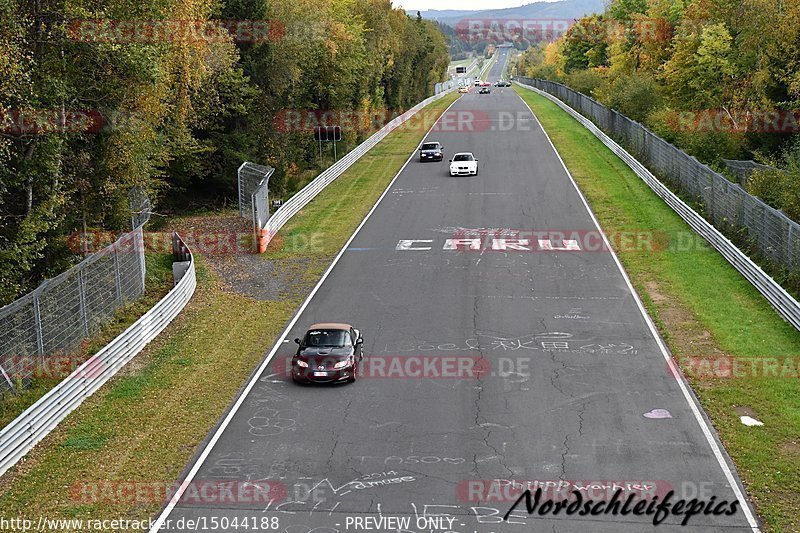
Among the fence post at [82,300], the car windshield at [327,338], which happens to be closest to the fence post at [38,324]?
the fence post at [82,300]

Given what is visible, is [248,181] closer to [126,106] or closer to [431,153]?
[126,106]

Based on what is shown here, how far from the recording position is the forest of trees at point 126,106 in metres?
24.0

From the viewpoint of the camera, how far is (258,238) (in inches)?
1417

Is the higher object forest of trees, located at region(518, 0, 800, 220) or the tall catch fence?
forest of trees, located at region(518, 0, 800, 220)

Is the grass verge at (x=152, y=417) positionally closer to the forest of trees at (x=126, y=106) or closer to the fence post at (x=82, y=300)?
the fence post at (x=82, y=300)

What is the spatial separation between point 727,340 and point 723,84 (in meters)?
42.8

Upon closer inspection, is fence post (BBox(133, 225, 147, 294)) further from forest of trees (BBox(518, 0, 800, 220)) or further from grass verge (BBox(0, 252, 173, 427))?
forest of trees (BBox(518, 0, 800, 220))

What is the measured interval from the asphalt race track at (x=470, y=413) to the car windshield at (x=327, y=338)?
1.07m

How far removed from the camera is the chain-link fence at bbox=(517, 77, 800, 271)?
28500 millimetres

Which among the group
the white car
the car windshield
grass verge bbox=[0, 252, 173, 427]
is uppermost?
the white car

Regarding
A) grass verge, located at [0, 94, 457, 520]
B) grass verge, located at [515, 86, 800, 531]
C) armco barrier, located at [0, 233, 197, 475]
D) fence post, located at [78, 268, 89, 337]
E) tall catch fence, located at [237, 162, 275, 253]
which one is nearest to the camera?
grass verge, located at [0, 94, 457, 520]

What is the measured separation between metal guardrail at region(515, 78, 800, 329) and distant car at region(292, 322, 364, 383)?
12.6 m

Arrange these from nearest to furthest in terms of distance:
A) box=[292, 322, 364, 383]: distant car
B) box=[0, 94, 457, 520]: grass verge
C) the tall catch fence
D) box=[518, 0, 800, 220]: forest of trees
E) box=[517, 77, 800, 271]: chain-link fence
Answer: box=[0, 94, 457, 520]: grass verge
box=[292, 322, 364, 383]: distant car
box=[517, 77, 800, 271]: chain-link fence
the tall catch fence
box=[518, 0, 800, 220]: forest of trees

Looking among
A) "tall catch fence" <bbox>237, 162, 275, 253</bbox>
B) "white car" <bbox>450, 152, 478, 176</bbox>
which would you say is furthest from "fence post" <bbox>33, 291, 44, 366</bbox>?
"white car" <bbox>450, 152, 478, 176</bbox>
